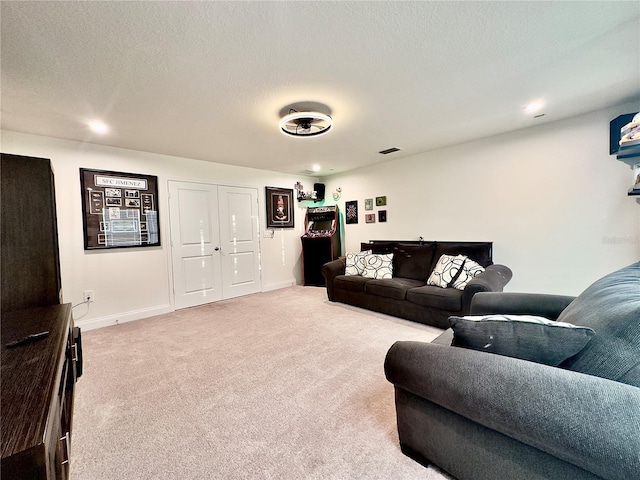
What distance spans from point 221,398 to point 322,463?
89 centimetres

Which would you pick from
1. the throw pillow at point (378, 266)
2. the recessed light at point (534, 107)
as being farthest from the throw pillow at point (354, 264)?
the recessed light at point (534, 107)

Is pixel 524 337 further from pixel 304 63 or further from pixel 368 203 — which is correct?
pixel 368 203

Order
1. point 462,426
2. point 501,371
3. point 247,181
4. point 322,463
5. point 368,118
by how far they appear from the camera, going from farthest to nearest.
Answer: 1. point 247,181
2. point 368,118
3. point 322,463
4. point 462,426
5. point 501,371

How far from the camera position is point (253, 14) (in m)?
1.42

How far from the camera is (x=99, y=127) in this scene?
2801 mm

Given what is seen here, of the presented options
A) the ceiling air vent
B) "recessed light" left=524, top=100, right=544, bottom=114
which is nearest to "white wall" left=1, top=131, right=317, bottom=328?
the ceiling air vent

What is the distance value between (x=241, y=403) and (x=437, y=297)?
2200 millimetres

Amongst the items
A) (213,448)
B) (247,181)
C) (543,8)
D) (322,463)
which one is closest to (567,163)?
(543,8)

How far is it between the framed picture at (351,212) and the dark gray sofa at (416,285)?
3.03 ft

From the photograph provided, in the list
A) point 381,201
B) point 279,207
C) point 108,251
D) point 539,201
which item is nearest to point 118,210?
point 108,251

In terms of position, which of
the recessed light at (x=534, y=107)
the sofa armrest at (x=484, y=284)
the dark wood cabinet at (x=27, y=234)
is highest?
the recessed light at (x=534, y=107)

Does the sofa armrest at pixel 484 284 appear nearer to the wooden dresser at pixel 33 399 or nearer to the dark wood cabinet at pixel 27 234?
the wooden dresser at pixel 33 399

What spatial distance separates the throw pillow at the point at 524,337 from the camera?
3.16 feet

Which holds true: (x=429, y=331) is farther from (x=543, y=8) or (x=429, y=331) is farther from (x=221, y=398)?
(x=543, y=8)
